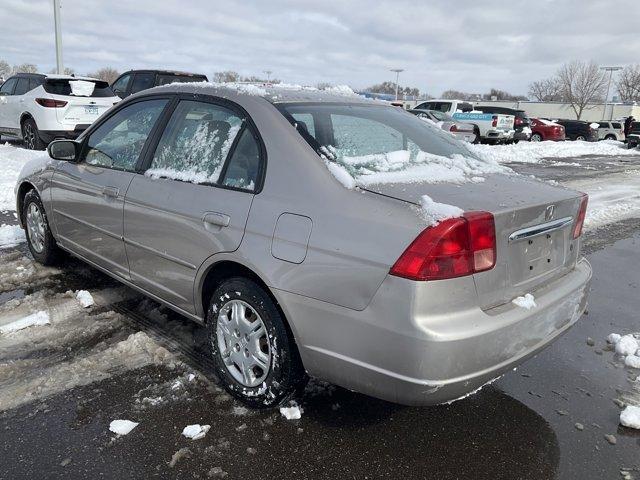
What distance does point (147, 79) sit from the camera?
1276 cm

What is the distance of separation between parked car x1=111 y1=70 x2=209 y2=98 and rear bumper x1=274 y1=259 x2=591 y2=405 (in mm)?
10467

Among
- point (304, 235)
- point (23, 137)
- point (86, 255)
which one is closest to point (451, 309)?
point (304, 235)

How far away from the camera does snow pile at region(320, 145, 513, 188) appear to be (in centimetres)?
256

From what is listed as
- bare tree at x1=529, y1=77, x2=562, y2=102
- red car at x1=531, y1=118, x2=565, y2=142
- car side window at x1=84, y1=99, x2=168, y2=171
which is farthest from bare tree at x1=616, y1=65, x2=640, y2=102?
car side window at x1=84, y1=99, x2=168, y2=171

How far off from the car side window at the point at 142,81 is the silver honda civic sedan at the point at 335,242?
9707mm

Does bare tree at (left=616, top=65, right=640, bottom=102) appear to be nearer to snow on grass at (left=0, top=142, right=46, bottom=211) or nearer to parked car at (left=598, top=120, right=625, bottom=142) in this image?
parked car at (left=598, top=120, right=625, bottom=142)

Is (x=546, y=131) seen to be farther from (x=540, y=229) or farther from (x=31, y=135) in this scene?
(x=540, y=229)

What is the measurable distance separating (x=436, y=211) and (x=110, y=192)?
2353mm

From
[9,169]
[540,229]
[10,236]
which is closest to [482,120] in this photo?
[9,169]

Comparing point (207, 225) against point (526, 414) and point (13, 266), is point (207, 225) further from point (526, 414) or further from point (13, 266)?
point (13, 266)

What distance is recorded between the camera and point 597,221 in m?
Result: 8.03

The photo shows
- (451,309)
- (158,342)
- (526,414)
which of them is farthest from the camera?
(158,342)

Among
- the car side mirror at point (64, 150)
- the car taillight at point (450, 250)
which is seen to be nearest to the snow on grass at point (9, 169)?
the car side mirror at point (64, 150)

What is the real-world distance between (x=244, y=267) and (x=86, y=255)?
6.45 feet
